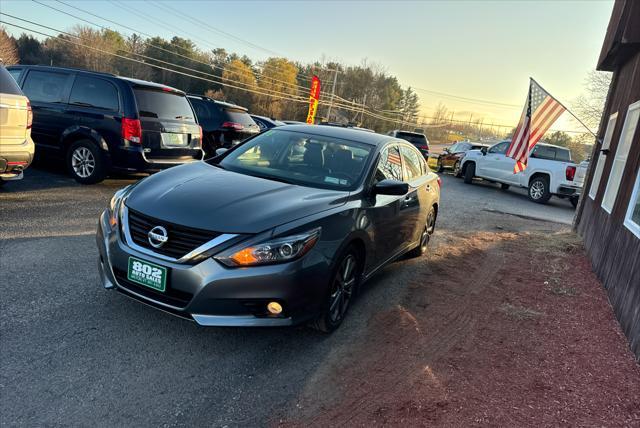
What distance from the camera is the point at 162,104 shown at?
805 centimetres

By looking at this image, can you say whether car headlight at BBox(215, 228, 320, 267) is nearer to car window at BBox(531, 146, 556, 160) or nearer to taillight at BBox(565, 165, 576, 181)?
taillight at BBox(565, 165, 576, 181)

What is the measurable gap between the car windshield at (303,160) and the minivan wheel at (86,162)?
413cm

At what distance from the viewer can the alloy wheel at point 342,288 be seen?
3.65m

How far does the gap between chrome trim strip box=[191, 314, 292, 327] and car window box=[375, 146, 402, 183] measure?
1857 mm

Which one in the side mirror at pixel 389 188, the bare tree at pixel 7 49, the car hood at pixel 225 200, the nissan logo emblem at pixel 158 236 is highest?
the bare tree at pixel 7 49

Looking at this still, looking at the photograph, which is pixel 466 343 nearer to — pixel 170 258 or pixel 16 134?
pixel 170 258

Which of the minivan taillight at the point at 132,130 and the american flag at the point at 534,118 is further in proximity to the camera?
the american flag at the point at 534,118

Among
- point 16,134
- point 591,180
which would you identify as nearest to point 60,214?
point 16,134

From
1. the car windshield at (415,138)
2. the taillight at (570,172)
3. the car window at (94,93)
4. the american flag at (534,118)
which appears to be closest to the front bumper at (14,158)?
the car window at (94,93)

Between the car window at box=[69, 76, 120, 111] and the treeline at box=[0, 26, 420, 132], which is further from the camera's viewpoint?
the treeline at box=[0, 26, 420, 132]

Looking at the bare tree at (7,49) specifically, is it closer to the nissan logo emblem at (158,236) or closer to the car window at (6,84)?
the car window at (6,84)

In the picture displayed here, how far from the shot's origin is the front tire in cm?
1507

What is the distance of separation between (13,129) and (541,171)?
1453 cm

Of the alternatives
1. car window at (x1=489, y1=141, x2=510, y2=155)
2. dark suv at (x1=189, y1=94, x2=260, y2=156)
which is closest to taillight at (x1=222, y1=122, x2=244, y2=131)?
dark suv at (x1=189, y1=94, x2=260, y2=156)
